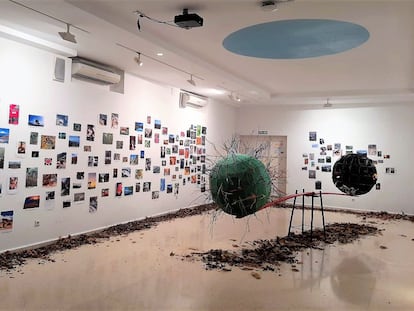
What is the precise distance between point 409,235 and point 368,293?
386 cm

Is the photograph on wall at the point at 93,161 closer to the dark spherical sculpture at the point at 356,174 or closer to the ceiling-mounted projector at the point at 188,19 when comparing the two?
the ceiling-mounted projector at the point at 188,19

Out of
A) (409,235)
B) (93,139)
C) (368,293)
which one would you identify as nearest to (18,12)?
(93,139)

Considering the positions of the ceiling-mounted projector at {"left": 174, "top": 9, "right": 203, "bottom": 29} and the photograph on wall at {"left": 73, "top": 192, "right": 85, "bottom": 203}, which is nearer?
the ceiling-mounted projector at {"left": 174, "top": 9, "right": 203, "bottom": 29}

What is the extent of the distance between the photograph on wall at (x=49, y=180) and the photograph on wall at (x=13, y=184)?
45cm

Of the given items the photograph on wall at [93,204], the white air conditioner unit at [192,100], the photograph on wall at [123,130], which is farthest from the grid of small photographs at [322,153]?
the photograph on wall at [93,204]

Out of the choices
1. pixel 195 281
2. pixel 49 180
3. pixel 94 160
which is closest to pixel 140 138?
pixel 94 160

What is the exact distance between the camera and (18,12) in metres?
4.28

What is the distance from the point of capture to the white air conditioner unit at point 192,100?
9070 mm

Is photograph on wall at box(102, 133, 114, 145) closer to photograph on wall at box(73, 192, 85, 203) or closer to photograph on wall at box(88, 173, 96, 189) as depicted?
photograph on wall at box(88, 173, 96, 189)

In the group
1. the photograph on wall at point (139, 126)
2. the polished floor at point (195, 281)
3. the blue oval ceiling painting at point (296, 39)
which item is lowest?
the polished floor at point (195, 281)

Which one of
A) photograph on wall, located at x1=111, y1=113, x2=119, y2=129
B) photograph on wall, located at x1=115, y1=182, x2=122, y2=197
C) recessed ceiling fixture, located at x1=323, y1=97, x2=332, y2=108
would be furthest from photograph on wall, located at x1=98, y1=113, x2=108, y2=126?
recessed ceiling fixture, located at x1=323, y1=97, x2=332, y2=108

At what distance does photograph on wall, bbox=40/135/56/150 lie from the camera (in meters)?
5.55

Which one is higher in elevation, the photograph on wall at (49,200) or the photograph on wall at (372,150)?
the photograph on wall at (372,150)

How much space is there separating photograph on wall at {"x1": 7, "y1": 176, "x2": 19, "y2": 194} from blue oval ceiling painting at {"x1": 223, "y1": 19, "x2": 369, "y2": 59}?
3.73 metres
